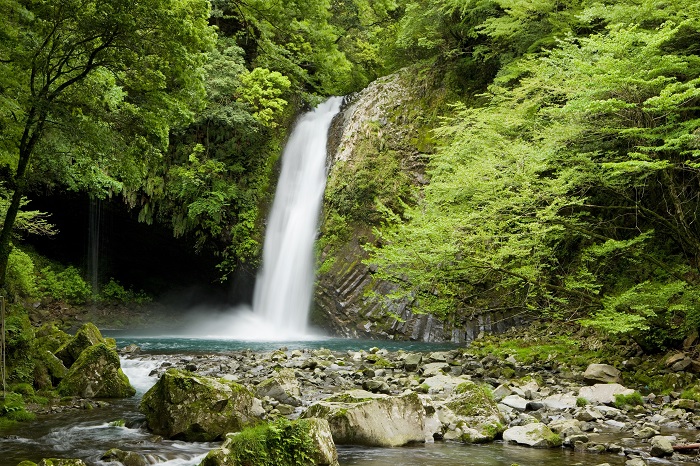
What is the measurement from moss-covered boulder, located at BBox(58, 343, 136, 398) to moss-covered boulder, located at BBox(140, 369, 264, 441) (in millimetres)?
2404

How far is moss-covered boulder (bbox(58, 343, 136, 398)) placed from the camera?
860 cm

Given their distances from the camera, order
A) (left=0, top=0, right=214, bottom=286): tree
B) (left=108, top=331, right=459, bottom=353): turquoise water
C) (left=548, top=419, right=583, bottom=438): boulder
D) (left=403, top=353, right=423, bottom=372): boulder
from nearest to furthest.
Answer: (left=548, top=419, right=583, bottom=438): boulder < (left=0, top=0, right=214, bottom=286): tree < (left=403, top=353, right=423, bottom=372): boulder < (left=108, top=331, right=459, bottom=353): turquoise water

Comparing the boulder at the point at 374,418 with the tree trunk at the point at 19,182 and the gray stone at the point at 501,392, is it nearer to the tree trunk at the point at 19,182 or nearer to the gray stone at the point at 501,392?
the gray stone at the point at 501,392

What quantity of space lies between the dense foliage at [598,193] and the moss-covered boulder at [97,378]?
5.00 meters

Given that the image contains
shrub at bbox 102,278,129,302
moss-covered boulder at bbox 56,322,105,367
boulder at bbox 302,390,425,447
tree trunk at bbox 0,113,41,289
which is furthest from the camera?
shrub at bbox 102,278,129,302

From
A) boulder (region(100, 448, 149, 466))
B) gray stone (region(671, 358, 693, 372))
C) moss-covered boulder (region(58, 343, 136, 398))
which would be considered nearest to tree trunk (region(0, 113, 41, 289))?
moss-covered boulder (region(58, 343, 136, 398))

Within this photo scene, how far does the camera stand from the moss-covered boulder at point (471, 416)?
6594 mm

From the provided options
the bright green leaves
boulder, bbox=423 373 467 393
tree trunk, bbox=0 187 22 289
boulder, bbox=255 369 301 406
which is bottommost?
boulder, bbox=255 369 301 406

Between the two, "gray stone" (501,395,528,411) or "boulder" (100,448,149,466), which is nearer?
"boulder" (100,448,149,466)

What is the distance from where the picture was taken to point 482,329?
15492mm

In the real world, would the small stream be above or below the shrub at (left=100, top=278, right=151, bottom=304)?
below

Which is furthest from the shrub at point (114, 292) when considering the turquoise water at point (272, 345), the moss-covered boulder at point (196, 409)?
the moss-covered boulder at point (196, 409)

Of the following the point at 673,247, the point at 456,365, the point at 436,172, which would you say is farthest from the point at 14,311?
the point at 673,247

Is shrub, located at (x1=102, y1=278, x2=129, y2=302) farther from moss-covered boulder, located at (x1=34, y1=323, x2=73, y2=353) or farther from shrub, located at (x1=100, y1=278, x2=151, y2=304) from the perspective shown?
moss-covered boulder, located at (x1=34, y1=323, x2=73, y2=353)
